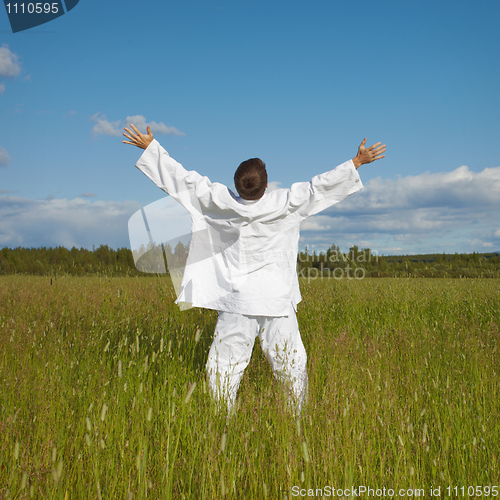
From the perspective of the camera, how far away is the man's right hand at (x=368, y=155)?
291 cm

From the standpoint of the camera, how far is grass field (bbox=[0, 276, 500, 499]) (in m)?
1.69

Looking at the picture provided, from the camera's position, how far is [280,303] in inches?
111

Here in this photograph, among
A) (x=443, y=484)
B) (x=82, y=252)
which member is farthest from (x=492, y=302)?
(x=82, y=252)

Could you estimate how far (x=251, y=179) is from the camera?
108 inches

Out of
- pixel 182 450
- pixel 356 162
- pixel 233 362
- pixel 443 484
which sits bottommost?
pixel 443 484

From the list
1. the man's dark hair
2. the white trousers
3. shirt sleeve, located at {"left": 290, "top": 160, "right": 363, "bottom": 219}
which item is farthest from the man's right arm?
the white trousers

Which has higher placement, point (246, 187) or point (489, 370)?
point (246, 187)

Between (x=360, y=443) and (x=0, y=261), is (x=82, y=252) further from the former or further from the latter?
(x=360, y=443)

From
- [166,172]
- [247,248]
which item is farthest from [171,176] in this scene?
[247,248]

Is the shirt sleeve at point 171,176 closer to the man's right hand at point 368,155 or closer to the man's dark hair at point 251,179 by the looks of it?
the man's dark hair at point 251,179

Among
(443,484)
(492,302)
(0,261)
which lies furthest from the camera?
(0,261)

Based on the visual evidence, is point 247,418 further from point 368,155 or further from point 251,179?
→ point 368,155

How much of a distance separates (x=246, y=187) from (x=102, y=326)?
2615 millimetres

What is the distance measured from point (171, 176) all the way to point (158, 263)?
142 cm
